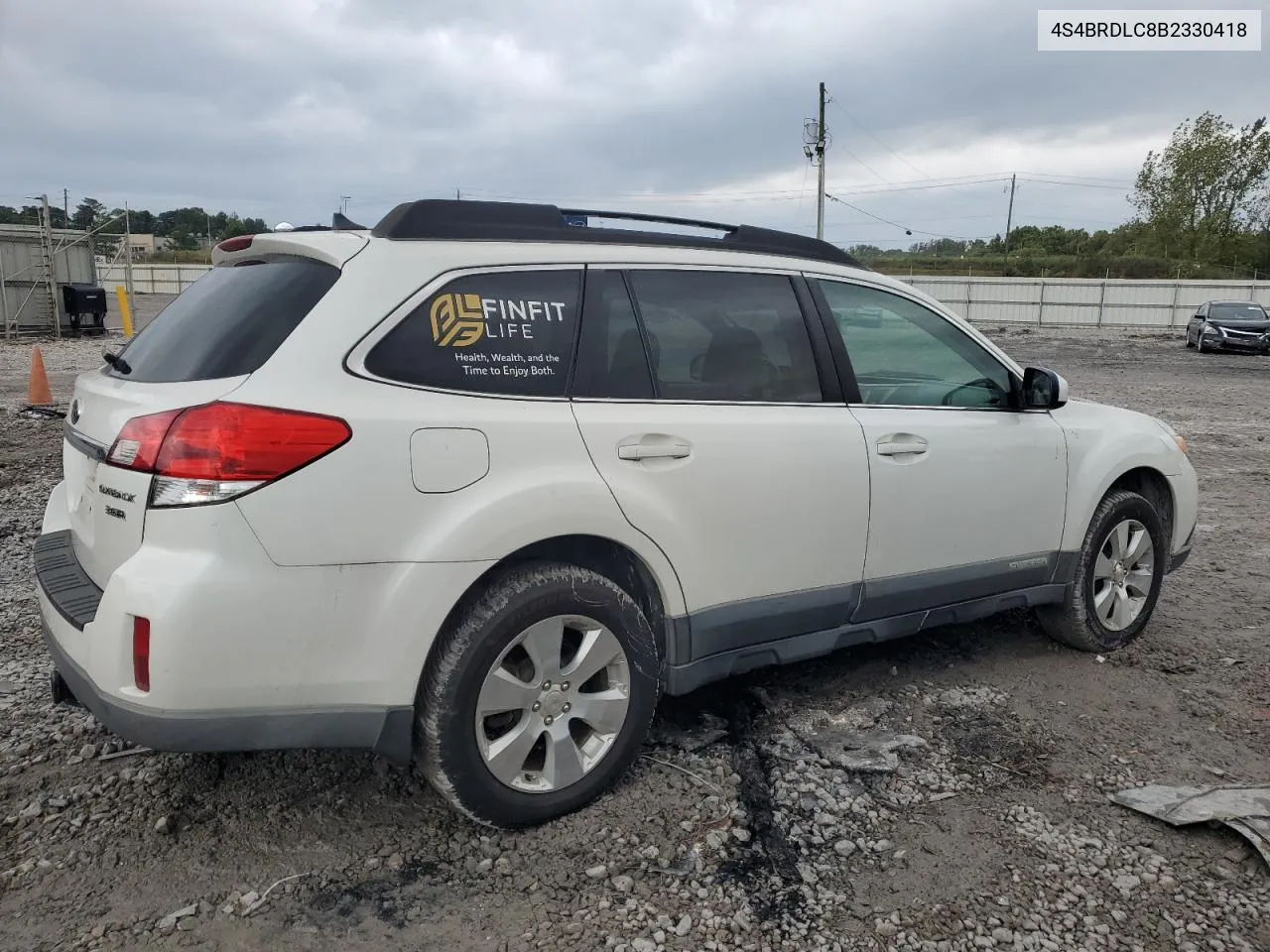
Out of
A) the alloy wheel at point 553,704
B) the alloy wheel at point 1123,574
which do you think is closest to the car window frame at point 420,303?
the alloy wheel at point 553,704

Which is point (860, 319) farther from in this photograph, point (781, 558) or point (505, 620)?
point (505, 620)

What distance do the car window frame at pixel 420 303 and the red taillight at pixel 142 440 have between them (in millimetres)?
467

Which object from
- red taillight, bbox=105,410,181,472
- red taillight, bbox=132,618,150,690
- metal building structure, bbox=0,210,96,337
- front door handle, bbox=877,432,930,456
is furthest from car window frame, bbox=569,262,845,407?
metal building structure, bbox=0,210,96,337

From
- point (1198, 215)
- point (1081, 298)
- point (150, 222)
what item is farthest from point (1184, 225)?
point (150, 222)

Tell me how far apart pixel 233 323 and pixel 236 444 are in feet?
1.63

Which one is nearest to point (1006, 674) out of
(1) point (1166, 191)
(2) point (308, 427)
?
(2) point (308, 427)

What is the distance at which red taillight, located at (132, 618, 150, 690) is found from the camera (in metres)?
2.42

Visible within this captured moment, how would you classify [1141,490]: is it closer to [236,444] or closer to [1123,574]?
[1123,574]

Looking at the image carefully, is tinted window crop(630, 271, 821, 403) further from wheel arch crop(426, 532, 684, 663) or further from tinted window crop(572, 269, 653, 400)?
wheel arch crop(426, 532, 684, 663)

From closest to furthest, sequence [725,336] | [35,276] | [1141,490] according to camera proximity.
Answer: [725,336]
[1141,490]
[35,276]

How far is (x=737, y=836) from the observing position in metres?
2.96

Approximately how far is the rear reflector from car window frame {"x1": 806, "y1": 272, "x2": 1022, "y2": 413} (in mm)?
1927

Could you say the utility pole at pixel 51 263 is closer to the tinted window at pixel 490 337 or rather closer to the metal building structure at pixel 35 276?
the metal building structure at pixel 35 276

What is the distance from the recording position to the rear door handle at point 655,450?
300 cm
